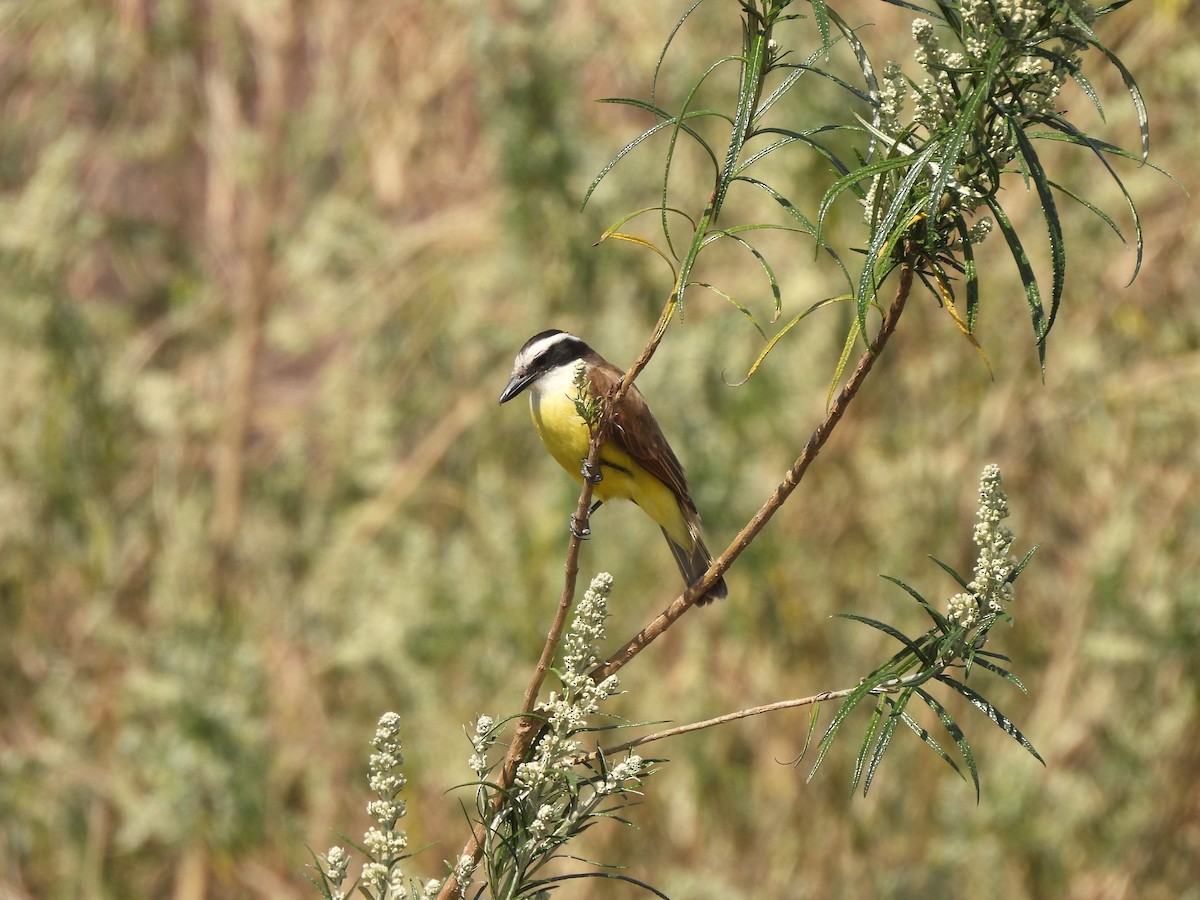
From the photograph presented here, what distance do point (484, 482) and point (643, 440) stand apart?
2539mm

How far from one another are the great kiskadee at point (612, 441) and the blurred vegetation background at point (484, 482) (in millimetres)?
955

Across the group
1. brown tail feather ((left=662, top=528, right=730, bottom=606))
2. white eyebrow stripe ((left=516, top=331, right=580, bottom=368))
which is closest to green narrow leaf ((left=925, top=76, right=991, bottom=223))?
white eyebrow stripe ((left=516, top=331, right=580, bottom=368))

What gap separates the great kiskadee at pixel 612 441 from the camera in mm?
3783

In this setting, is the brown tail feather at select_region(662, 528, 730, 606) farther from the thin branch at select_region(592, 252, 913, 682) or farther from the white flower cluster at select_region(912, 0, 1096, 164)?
the white flower cluster at select_region(912, 0, 1096, 164)

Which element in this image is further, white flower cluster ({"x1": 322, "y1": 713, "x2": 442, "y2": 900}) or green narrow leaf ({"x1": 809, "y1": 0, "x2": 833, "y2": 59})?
white flower cluster ({"x1": 322, "y1": 713, "x2": 442, "y2": 900})

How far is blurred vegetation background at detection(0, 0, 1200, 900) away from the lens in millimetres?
5617

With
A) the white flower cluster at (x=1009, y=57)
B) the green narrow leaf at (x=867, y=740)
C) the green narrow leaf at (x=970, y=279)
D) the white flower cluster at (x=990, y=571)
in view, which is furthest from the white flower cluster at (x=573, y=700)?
the white flower cluster at (x=1009, y=57)

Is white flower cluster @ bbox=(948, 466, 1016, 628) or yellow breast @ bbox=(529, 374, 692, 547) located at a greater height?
yellow breast @ bbox=(529, 374, 692, 547)

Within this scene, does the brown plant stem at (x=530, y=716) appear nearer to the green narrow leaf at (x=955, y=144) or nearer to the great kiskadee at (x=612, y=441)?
the green narrow leaf at (x=955, y=144)

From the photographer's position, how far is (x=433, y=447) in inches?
266

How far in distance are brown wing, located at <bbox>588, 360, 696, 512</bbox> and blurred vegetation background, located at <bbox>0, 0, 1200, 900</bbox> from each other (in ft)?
3.46

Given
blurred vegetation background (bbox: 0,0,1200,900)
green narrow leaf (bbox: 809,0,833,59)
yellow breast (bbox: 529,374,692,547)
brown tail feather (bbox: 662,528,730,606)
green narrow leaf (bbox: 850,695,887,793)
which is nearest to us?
green narrow leaf (bbox: 809,0,833,59)

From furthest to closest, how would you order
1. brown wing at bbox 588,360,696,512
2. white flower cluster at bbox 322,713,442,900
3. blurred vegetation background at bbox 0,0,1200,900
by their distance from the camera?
blurred vegetation background at bbox 0,0,1200,900, brown wing at bbox 588,360,696,512, white flower cluster at bbox 322,713,442,900

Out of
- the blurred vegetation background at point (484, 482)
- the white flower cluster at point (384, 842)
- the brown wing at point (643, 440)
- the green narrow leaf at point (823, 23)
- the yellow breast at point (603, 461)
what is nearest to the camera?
the green narrow leaf at point (823, 23)
